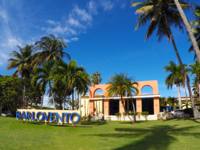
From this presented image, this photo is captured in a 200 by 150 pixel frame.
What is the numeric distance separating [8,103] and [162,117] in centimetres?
3105

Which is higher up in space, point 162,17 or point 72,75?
point 162,17

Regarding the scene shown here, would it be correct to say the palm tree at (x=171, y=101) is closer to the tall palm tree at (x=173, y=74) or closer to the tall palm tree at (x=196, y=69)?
the tall palm tree at (x=173, y=74)

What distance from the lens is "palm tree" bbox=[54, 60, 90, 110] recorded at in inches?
699

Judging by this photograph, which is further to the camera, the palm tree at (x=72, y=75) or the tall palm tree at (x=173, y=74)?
the tall palm tree at (x=173, y=74)

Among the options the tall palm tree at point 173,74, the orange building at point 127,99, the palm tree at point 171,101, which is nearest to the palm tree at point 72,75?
the orange building at point 127,99

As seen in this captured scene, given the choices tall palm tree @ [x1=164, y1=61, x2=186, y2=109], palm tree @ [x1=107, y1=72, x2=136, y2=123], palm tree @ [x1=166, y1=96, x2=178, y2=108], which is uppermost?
tall palm tree @ [x1=164, y1=61, x2=186, y2=109]

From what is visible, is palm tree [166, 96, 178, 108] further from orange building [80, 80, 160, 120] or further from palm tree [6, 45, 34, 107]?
palm tree [6, 45, 34, 107]

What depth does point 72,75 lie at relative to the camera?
18.0 m

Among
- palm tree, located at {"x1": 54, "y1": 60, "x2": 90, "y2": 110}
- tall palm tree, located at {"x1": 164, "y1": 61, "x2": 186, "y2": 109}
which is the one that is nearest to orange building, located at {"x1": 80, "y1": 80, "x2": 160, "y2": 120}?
tall palm tree, located at {"x1": 164, "y1": 61, "x2": 186, "y2": 109}

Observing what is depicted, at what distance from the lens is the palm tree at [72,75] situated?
58.3 feet

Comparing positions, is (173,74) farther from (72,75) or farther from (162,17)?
(72,75)

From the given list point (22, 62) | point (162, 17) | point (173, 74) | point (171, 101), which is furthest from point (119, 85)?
point (171, 101)

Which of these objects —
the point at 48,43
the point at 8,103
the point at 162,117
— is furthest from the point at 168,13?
the point at 8,103

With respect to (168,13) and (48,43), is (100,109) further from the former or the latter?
(168,13)
